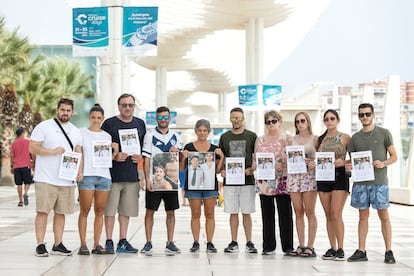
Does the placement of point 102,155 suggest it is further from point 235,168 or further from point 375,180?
point 375,180

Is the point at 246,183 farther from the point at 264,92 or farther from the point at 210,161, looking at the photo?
the point at 264,92

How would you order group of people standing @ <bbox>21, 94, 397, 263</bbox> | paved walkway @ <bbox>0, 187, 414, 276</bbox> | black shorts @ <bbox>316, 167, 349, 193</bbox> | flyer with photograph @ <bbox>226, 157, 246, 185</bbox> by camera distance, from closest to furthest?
paved walkway @ <bbox>0, 187, 414, 276</bbox> → group of people standing @ <bbox>21, 94, 397, 263</bbox> → black shorts @ <bbox>316, 167, 349, 193</bbox> → flyer with photograph @ <bbox>226, 157, 246, 185</bbox>

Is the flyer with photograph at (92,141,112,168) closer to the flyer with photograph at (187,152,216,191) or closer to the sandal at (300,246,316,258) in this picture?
the flyer with photograph at (187,152,216,191)

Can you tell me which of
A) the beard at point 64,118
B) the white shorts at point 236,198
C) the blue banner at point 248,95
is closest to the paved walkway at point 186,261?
the white shorts at point 236,198

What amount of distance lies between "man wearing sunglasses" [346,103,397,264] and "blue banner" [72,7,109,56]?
8.75 m

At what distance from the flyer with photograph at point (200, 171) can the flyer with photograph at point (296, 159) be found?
969 mm

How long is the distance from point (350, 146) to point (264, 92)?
32739 mm

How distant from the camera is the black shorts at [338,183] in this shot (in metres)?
9.40

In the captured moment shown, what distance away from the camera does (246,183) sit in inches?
394

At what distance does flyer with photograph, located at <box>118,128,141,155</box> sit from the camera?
9641 mm

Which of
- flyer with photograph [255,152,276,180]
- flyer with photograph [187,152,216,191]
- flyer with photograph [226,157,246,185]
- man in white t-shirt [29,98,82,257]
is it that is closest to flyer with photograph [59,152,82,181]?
man in white t-shirt [29,98,82,257]

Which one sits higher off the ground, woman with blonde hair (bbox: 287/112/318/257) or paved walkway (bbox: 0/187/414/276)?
woman with blonde hair (bbox: 287/112/318/257)

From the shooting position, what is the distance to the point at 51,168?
924 centimetres

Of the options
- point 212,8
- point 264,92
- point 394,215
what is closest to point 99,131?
point 394,215
